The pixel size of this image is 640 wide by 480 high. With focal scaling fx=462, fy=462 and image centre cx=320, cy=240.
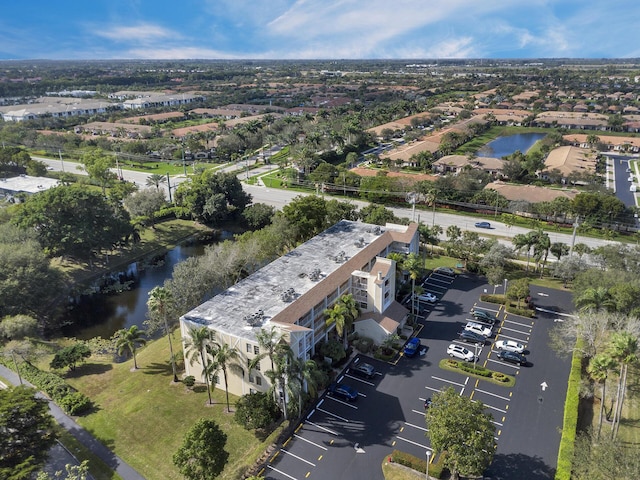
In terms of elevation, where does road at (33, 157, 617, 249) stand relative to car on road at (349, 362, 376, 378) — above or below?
above

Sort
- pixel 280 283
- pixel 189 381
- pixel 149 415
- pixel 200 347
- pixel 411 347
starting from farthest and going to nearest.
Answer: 1. pixel 280 283
2. pixel 411 347
3. pixel 189 381
4. pixel 149 415
5. pixel 200 347

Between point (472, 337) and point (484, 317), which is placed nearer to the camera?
point (472, 337)

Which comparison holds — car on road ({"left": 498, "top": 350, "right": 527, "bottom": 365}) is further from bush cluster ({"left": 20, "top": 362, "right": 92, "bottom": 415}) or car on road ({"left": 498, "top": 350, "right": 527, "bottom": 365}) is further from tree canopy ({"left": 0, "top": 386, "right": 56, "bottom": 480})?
tree canopy ({"left": 0, "top": 386, "right": 56, "bottom": 480})

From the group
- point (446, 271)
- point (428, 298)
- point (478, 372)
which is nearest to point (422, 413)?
point (478, 372)

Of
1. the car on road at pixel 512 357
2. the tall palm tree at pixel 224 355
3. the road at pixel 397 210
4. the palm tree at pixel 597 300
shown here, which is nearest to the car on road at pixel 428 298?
the car on road at pixel 512 357

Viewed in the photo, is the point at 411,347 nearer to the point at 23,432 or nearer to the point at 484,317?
the point at 484,317

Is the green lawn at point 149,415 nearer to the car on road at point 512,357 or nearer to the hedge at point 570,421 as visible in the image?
the hedge at point 570,421

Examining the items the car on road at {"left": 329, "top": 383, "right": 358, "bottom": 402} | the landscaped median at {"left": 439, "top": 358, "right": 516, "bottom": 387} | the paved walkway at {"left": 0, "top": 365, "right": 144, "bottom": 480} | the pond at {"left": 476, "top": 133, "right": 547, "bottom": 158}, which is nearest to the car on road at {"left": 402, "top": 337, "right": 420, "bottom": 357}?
the landscaped median at {"left": 439, "top": 358, "right": 516, "bottom": 387}

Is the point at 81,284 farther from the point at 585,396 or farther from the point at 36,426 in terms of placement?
the point at 585,396
